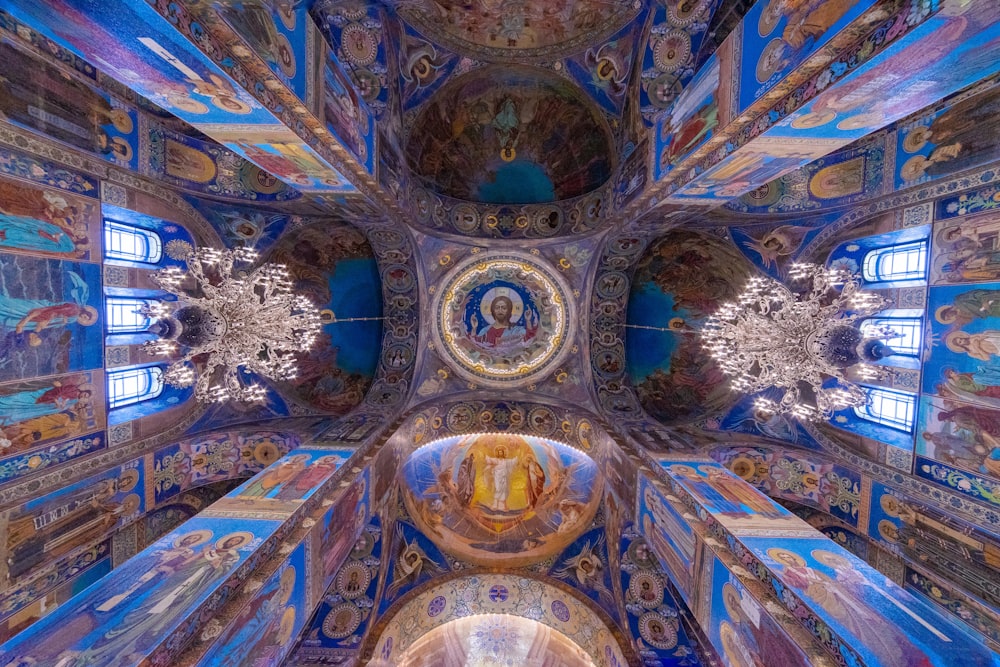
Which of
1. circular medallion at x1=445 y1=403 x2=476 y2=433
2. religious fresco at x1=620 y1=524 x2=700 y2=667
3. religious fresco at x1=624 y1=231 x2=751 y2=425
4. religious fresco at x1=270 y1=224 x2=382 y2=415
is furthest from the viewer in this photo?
circular medallion at x1=445 y1=403 x2=476 y2=433

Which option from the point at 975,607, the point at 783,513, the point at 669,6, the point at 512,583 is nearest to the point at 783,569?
the point at 783,513

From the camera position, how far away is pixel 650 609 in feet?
36.0

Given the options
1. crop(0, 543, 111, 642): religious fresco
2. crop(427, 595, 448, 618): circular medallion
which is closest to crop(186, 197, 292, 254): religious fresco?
crop(0, 543, 111, 642): religious fresco

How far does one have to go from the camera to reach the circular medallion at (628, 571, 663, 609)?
1091 cm

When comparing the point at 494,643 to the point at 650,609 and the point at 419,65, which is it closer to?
the point at 650,609

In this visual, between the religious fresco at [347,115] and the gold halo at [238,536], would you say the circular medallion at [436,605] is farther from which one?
the religious fresco at [347,115]

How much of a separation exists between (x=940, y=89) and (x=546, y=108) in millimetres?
8288

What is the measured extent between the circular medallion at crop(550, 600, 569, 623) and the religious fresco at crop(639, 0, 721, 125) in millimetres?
13170

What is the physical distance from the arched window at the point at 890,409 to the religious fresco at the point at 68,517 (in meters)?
17.3

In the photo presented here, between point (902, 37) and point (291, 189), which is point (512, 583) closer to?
point (291, 189)

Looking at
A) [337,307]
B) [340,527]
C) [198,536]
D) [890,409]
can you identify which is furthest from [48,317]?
[890,409]

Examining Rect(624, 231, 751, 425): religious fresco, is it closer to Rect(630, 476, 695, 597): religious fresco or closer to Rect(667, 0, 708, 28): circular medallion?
Rect(630, 476, 695, 597): religious fresco

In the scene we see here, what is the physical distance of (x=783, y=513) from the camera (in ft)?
24.2

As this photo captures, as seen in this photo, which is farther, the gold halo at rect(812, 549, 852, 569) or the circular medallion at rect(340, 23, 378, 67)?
the circular medallion at rect(340, 23, 378, 67)
